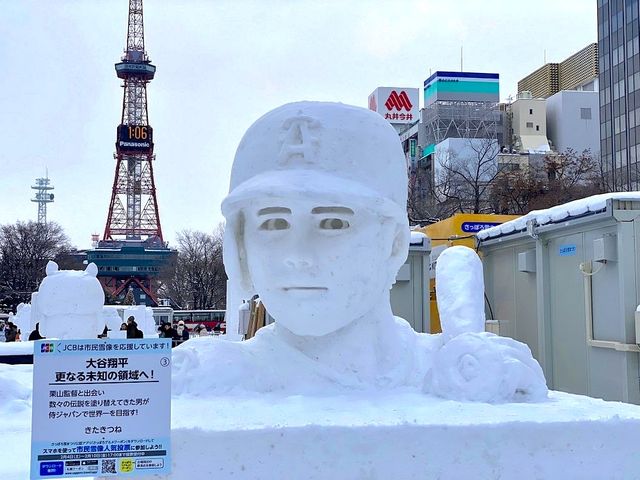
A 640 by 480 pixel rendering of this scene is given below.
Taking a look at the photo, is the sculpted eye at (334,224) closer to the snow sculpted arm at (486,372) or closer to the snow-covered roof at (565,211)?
the snow sculpted arm at (486,372)

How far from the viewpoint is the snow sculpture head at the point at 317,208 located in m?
2.97

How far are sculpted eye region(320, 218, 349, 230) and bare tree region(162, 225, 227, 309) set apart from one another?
38.0 metres

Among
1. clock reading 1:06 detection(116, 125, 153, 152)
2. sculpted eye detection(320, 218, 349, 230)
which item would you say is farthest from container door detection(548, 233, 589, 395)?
clock reading 1:06 detection(116, 125, 153, 152)

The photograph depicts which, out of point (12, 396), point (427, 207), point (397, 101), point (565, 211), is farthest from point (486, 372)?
point (397, 101)

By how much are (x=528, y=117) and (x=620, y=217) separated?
42.4 m

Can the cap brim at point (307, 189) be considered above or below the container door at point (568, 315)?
above

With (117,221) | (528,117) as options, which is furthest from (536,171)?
(117,221)

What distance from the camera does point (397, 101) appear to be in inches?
1291

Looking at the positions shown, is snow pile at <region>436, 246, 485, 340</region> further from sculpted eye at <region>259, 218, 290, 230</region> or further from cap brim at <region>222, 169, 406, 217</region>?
sculpted eye at <region>259, 218, 290, 230</region>

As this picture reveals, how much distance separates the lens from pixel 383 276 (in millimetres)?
3264

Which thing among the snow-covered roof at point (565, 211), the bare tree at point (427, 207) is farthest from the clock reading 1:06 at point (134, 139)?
the snow-covered roof at point (565, 211)

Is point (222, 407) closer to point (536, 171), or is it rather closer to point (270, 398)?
point (270, 398)

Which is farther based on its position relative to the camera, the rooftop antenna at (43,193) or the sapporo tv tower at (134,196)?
the rooftop antenna at (43,193)

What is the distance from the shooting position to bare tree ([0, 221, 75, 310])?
38.2m
